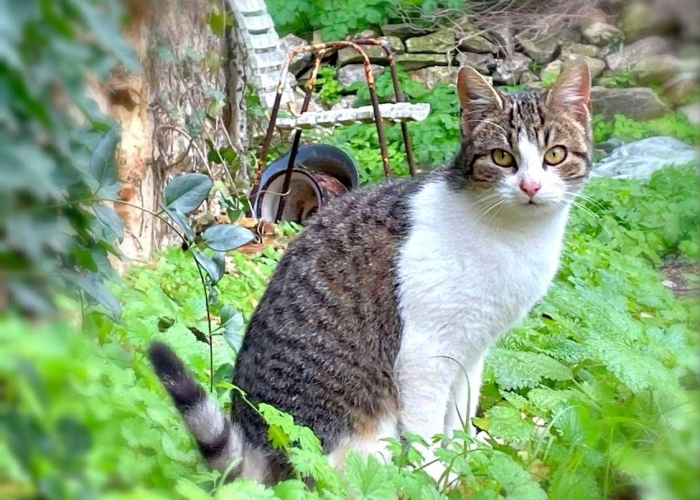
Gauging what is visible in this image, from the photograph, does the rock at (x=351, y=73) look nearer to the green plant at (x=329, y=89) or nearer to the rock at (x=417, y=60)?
the green plant at (x=329, y=89)

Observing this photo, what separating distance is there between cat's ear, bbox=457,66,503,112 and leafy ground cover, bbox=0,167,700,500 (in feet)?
1.94

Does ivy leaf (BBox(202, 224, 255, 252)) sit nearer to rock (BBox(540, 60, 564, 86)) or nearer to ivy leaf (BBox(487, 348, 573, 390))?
ivy leaf (BBox(487, 348, 573, 390))

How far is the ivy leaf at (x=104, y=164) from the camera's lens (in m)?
1.37

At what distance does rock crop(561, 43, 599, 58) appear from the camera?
813 centimetres

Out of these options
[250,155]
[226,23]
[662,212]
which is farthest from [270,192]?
[662,212]

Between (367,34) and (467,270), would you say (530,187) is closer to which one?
(467,270)

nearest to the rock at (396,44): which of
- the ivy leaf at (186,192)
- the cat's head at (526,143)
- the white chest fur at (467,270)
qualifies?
the cat's head at (526,143)

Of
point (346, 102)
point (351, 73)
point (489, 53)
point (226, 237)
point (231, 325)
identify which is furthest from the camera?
point (489, 53)

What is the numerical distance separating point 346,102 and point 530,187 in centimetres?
603

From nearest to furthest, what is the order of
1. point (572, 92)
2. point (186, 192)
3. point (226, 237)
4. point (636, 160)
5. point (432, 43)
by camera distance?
point (186, 192), point (226, 237), point (572, 92), point (636, 160), point (432, 43)

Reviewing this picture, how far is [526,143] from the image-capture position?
2.30 metres

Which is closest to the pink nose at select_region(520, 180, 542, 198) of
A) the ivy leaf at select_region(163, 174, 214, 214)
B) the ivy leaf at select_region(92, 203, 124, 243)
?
the ivy leaf at select_region(163, 174, 214, 214)

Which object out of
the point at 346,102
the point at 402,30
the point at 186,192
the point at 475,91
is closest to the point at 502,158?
the point at 475,91

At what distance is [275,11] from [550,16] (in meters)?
2.77
